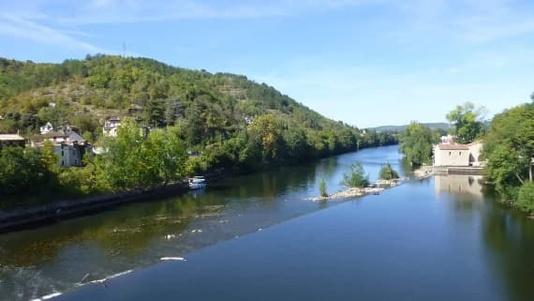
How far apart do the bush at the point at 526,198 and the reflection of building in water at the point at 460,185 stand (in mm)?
8072

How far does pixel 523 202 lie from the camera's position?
3650 cm

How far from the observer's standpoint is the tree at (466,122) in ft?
278

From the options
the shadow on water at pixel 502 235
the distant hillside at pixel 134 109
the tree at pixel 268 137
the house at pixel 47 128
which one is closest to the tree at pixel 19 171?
the shadow on water at pixel 502 235

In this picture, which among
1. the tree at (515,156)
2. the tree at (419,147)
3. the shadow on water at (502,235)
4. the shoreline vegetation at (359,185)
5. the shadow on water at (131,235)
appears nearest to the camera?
the shadow on water at (502,235)

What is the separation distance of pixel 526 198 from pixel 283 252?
1913 centimetres

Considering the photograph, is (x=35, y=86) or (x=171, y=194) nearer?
(x=171, y=194)

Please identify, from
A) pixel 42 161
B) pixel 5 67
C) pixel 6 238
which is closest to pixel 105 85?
pixel 5 67

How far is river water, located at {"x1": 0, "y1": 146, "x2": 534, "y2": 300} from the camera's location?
21.2 m

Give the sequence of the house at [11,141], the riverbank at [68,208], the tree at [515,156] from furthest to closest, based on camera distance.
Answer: the house at [11,141] → the tree at [515,156] → the riverbank at [68,208]

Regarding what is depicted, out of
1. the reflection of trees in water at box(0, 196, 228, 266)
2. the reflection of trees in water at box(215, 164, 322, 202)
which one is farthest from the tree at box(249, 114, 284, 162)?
the reflection of trees in water at box(0, 196, 228, 266)

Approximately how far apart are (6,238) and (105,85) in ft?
272

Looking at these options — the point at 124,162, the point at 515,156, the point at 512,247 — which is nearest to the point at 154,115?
the point at 124,162

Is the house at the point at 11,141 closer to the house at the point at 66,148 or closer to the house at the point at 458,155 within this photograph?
the house at the point at 66,148

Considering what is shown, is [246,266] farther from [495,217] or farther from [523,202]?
[523,202]
